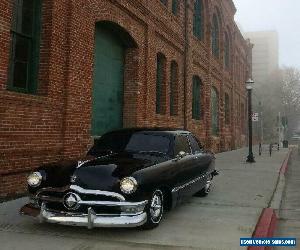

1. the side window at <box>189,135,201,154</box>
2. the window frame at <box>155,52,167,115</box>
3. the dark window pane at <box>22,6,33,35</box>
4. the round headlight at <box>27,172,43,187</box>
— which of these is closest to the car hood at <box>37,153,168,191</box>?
the round headlight at <box>27,172,43,187</box>

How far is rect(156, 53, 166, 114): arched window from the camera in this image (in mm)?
16719

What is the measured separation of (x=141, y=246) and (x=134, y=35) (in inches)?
383

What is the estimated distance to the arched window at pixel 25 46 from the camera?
871 centimetres

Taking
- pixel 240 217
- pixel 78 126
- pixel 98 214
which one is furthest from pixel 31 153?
pixel 240 217

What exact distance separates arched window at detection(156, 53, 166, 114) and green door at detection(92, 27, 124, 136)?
3.12m

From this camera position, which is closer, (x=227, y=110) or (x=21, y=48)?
(x=21, y=48)

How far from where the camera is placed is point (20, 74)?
29.3 ft

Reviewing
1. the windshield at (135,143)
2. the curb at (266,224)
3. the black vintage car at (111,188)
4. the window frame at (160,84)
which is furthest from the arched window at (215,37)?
the black vintage car at (111,188)

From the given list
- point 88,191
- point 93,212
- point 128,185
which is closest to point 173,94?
point 128,185

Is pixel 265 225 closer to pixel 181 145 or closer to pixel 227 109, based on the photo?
pixel 181 145

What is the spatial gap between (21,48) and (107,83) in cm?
427

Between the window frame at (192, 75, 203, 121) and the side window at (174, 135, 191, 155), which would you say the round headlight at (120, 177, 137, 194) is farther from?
the window frame at (192, 75, 203, 121)

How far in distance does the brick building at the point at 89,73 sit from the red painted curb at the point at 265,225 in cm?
501

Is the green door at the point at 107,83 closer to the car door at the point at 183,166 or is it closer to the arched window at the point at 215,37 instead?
the car door at the point at 183,166
